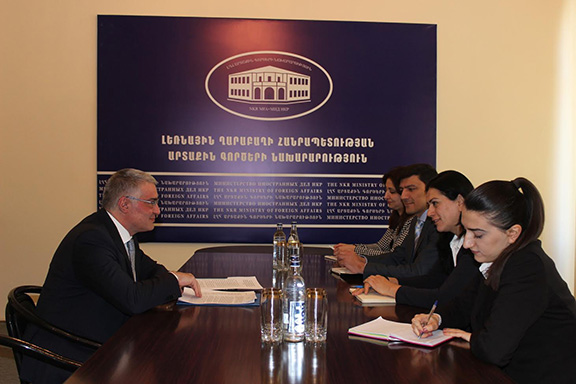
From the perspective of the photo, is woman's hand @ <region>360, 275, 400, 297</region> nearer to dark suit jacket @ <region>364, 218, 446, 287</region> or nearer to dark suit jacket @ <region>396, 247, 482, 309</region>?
dark suit jacket @ <region>396, 247, 482, 309</region>

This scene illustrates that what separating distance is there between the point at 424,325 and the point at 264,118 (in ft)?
10.6

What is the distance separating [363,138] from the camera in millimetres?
4996

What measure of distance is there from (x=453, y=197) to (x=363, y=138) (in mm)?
2264

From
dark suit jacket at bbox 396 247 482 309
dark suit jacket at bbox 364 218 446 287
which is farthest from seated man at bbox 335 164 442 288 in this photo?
dark suit jacket at bbox 396 247 482 309

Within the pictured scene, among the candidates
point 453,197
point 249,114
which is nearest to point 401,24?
point 249,114

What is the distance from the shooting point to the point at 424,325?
6.49 ft

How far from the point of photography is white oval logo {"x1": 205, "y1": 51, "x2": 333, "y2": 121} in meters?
4.92

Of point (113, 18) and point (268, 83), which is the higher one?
point (113, 18)

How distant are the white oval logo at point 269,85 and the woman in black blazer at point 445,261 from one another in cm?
227

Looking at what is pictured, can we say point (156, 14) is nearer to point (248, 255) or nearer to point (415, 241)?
point (248, 255)

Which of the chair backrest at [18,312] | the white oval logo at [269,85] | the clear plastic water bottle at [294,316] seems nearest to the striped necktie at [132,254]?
the chair backrest at [18,312]

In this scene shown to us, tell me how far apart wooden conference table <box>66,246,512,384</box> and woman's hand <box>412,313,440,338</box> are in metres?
0.08

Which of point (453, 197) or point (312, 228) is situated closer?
point (453, 197)

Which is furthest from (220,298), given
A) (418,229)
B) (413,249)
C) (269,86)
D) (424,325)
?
(269,86)
